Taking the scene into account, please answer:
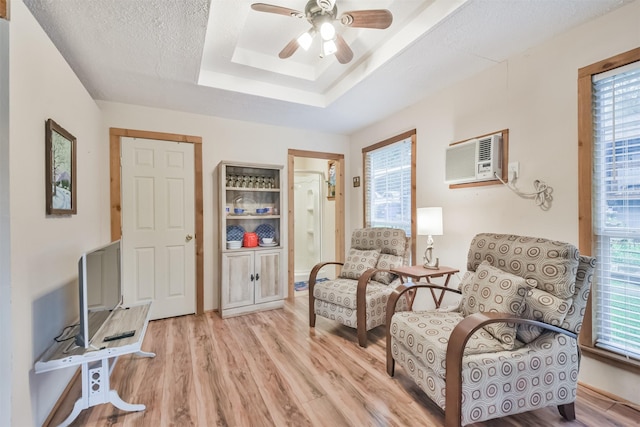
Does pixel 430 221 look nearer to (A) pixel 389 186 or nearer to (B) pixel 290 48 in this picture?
(A) pixel 389 186

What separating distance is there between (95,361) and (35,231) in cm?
83

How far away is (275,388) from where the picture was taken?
192cm

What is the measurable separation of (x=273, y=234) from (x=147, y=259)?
1.48m

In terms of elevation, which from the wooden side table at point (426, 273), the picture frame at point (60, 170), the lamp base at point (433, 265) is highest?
the picture frame at point (60, 170)

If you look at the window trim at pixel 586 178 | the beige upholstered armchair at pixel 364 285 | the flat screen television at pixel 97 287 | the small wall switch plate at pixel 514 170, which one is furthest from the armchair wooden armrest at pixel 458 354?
the flat screen television at pixel 97 287

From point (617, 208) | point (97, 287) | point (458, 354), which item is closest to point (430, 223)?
point (617, 208)

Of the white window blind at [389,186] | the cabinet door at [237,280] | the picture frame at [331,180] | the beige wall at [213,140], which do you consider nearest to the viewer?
the beige wall at [213,140]

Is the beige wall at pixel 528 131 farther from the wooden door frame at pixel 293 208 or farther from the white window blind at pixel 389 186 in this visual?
the wooden door frame at pixel 293 208

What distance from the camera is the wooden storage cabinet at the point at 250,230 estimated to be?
3.26 metres

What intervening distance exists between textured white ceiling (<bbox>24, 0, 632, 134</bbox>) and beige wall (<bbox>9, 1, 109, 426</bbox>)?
0.35 m

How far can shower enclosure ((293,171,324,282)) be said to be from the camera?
5.02 m

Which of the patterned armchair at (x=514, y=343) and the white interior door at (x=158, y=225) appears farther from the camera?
the white interior door at (x=158, y=225)

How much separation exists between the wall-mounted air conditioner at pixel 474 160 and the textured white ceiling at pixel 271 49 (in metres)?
0.64

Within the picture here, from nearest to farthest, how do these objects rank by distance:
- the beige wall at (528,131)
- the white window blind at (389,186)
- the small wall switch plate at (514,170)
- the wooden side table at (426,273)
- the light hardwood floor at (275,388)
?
the light hardwood floor at (275,388) < the beige wall at (528,131) < the small wall switch plate at (514,170) < the wooden side table at (426,273) < the white window blind at (389,186)
